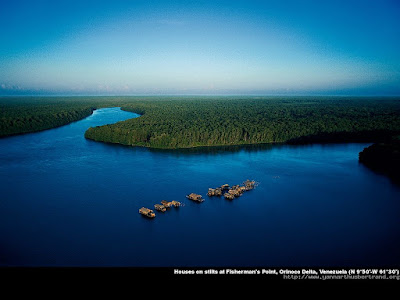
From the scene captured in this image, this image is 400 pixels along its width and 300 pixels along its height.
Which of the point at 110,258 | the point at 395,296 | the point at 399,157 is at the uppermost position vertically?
the point at 395,296

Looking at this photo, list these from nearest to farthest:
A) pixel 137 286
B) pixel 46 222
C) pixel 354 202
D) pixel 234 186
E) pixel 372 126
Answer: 1. pixel 137 286
2. pixel 46 222
3. pixel 354 202
4. pixel 234 186
5. pixel 372 126

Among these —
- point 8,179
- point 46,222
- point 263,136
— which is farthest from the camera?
point 263,136

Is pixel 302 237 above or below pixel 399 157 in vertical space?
below

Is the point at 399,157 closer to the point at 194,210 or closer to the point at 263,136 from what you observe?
the point at 263,136

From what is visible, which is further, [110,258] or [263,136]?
[263,136]

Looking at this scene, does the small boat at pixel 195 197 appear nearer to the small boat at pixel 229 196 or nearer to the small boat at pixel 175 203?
→ the small boat at pixel 175 203

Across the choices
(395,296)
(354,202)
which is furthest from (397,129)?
(395,296)
